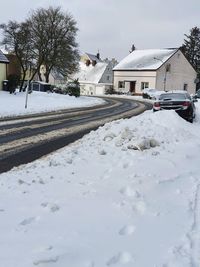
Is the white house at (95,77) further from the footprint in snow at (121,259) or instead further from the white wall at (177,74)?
the footprint in snow at (121,259)

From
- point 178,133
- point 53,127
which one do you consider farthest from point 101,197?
point 53,127

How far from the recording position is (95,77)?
298 feet

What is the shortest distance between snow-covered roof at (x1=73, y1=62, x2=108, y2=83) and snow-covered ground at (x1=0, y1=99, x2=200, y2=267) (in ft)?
263

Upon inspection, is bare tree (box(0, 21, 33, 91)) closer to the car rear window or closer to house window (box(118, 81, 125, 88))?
the car rear window

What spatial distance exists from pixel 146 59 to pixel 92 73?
20140 millimetres

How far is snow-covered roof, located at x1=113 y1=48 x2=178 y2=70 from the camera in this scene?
72500mm

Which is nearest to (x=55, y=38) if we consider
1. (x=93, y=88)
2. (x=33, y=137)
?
(x=93, y=88)

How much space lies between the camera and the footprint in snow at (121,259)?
A: 4.60 meters

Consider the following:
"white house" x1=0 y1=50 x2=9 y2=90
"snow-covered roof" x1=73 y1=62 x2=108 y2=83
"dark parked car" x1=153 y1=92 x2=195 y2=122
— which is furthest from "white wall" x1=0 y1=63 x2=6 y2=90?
"snow-covered roof" x1=73 y1=62 x2=108 y2=83

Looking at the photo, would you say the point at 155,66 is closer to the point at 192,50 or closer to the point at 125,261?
the point at 192,50

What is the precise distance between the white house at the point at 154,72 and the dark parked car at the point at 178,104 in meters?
49.2

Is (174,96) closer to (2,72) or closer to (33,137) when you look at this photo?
(33,137)

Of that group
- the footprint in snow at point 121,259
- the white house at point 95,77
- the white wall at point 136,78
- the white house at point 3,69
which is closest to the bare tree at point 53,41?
the white house at point 3,69

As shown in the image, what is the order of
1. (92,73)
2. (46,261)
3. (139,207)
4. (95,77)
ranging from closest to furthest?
(46,261), (139,207), (95,77), (92,73)
